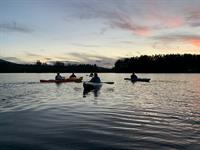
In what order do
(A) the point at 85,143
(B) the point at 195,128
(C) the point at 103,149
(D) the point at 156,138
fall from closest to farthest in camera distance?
(C) the point at 103,149 → (A) the point at 85,143 → (D) the point at 156,138 → (B) the point at 195,128

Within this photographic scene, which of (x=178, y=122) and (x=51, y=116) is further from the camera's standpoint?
(x=51, y=116)

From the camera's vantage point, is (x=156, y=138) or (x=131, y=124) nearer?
(x=156, y=138)

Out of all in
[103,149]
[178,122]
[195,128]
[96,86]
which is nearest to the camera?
[103,149]

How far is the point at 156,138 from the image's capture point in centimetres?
1318

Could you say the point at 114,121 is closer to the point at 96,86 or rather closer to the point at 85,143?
the point at 85,143

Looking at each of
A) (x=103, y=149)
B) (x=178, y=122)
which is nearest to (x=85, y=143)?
(x=103, y=149)

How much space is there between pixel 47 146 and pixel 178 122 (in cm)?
909

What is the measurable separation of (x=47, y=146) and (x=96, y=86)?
35.1m

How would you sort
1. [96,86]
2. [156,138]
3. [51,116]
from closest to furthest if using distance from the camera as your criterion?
[156,138], [51,116], [96,86]

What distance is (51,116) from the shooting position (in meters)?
19.4

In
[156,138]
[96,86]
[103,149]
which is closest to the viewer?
[103,149]

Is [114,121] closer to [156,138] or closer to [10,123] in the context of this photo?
[156,138]

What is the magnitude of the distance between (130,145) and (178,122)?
6608 millimetres

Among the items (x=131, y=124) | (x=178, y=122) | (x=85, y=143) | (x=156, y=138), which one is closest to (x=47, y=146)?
(x=85, y=143)
